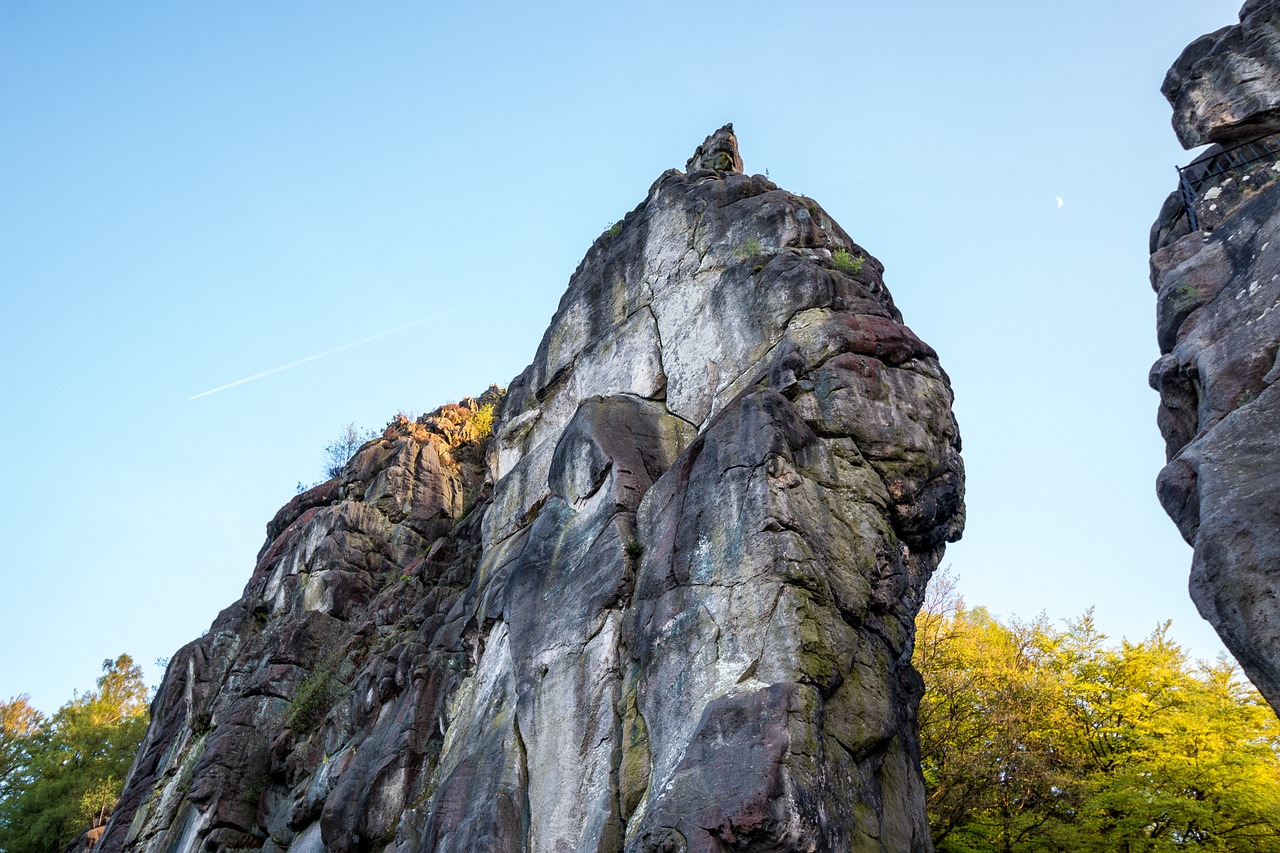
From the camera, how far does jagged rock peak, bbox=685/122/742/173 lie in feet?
80.3

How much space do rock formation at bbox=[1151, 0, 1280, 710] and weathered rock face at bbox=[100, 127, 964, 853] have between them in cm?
400

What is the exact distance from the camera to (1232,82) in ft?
51.0

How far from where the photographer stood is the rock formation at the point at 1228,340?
940 cm

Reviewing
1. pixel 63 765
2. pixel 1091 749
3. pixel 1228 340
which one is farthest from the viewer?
pixel 63 765

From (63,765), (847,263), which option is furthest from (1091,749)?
(63,765)

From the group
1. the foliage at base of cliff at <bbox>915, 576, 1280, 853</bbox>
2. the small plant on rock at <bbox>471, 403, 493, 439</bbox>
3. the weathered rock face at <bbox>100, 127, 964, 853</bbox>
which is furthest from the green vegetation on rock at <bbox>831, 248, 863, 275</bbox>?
the small plant on rock at <bbox>471, 403, 493, 439</bbox>

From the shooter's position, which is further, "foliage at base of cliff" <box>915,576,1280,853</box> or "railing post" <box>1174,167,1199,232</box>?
"foliage at base of cliff" <box>915,576,1280,853</box>

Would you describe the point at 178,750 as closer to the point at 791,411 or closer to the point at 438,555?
the point at 438,555

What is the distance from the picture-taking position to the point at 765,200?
20250 mm

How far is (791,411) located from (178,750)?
71.5 feet

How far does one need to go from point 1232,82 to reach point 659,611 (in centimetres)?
1233

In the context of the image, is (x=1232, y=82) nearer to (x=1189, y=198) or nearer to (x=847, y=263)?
(x=1189, y=198)

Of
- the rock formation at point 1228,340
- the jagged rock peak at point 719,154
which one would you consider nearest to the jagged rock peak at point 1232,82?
the rock formation at point 1228,340

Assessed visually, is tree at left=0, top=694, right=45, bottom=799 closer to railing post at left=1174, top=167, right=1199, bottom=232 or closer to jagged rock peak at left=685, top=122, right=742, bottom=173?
jagged rock peak at left=685, top=122, right=742, bottom=173
